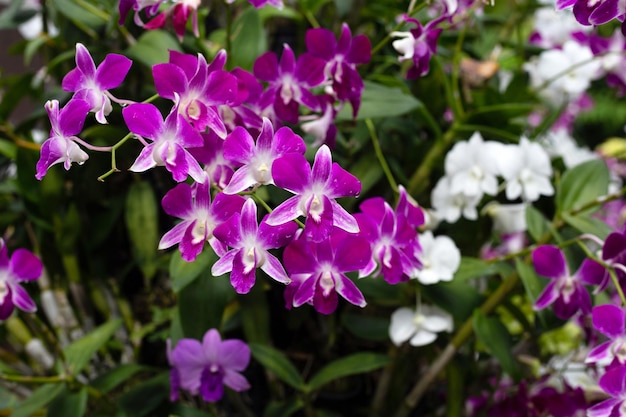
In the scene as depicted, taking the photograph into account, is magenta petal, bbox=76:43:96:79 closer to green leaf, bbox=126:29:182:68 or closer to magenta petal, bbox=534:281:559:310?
green leaf, bbox=126:29:182:68

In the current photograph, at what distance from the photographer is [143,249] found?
794mm

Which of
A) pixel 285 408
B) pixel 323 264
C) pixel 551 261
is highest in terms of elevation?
pixel 323 264

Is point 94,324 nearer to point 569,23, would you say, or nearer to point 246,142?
point 246,142

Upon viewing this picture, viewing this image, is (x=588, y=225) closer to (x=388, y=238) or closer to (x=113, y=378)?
(x=388, y=238)

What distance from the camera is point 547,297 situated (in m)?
0.60

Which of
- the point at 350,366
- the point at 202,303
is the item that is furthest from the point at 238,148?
the point at 350,366

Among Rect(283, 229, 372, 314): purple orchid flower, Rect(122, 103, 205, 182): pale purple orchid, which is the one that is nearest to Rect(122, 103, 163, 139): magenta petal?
Rect(122, 103, 205, 182): pale purple orchid

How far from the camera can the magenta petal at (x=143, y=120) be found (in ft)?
1.30

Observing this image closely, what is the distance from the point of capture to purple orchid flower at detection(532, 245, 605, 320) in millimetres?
586

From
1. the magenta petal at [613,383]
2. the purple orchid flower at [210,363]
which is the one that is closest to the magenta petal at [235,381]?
the purple orchid flower at [210,363]

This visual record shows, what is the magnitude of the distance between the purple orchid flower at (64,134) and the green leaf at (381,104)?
0.95 ft

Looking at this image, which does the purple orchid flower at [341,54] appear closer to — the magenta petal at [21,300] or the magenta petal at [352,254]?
the magenta petal at [352,254]

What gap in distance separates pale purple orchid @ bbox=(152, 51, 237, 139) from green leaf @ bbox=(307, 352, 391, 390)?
14.0 inches

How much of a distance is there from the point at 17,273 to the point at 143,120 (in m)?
0.28
